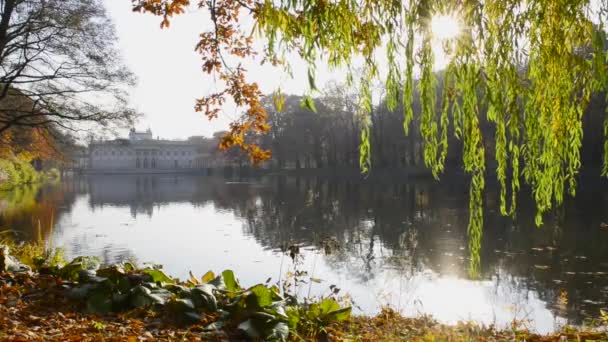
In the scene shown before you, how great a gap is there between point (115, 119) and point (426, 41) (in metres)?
12.5

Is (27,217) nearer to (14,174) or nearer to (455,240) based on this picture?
(455,240)

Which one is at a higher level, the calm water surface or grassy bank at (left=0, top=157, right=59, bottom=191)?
grassy bank at (left=0, top=157, right=59, bottom=191)

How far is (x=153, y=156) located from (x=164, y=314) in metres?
112

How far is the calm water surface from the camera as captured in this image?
25.5 ft

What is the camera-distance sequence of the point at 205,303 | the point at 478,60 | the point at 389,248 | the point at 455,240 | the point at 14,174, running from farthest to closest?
1. the point at 14,174
2. the point at 455,240
3. the point at 389,248
4. the point at 205,303
5. the point at 478,60

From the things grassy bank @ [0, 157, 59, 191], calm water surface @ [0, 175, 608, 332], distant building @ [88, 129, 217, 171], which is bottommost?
calm water surface @ [0, 175, 608, 332]

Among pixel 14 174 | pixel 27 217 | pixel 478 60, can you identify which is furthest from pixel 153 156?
pixel 478 60

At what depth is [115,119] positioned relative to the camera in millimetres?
14000

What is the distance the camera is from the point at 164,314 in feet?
14.1

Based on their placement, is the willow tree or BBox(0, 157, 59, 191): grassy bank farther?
BBox(0, 157, 59, 191): grassy bank

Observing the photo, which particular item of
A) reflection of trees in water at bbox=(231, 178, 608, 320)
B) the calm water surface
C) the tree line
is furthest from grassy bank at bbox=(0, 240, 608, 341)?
the tree line

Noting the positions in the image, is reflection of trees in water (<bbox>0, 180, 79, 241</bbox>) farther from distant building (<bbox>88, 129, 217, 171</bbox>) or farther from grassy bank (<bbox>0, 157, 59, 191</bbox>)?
distant building (<bbox>88, 129, 217, 171</bbox>)

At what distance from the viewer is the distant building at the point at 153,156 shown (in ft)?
353

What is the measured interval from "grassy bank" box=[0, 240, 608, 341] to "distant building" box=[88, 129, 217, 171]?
102m
